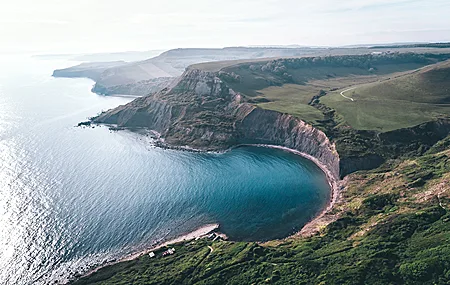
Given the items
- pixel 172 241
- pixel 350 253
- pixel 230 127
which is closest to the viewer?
pixel 350 253

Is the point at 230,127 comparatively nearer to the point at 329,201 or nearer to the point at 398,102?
the point at 329,201

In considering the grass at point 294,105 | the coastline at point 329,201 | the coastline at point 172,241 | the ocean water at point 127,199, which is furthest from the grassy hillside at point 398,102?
the coastline at point 172,241

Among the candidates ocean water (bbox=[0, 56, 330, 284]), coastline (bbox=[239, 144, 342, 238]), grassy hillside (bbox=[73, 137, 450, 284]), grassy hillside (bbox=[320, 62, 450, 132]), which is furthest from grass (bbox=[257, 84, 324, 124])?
grassy hillside (bbox=[73, 137, 450, 284])

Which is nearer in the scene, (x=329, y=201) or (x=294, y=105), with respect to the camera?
(x=329, y=201)

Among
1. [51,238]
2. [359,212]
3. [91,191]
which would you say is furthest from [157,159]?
[359,212]

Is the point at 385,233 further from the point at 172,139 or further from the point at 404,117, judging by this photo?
the point at 172,139

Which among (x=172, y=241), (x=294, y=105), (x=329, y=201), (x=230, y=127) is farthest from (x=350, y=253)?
(x=294, y=105)
